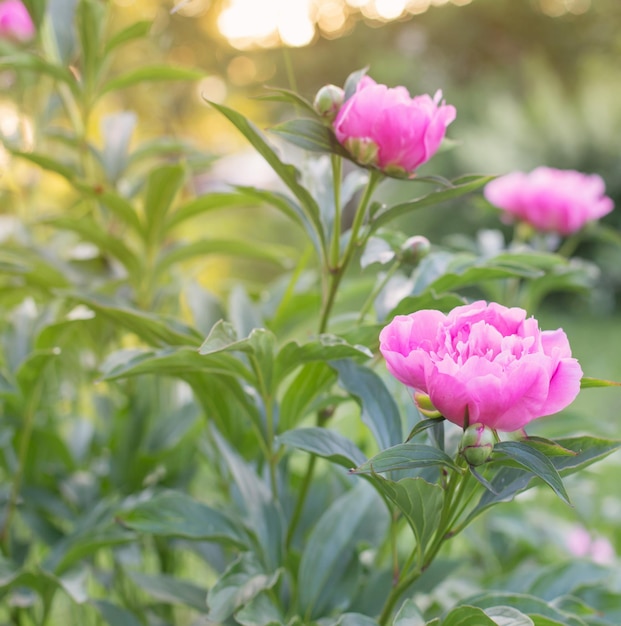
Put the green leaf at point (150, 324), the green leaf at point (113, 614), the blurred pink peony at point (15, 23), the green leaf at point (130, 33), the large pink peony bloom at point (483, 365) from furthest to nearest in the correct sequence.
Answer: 1. the blurred pink peony at point (15, 23)
2. the green leaf at point (130, 33)
3. the green leaf at point (113, 614)
4. the green leaf at point (150, 324)
5. the large pink peony bloom at point (483, 365)

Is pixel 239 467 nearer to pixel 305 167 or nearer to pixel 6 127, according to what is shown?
pixel 305 167

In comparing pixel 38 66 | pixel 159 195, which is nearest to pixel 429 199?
pixel 159 195

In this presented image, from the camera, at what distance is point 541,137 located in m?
5.55

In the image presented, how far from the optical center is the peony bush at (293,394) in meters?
0.49

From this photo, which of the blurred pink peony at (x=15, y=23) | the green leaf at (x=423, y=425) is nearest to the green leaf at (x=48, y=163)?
the blurred pink peony at (x=15, y=23)

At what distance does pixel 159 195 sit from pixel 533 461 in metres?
0.57

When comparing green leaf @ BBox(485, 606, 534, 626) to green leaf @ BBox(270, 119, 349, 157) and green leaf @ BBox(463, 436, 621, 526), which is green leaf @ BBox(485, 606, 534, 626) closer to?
green leaf @ BBox(463, 436, 621, 526)

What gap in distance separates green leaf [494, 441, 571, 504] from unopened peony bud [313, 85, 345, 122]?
0.86 feet

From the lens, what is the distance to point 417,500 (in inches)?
20.7

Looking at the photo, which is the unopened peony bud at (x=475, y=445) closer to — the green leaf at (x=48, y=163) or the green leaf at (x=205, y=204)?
the green leaf at (x=205, y=204)

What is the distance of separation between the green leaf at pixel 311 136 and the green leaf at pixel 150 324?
19 centimetres

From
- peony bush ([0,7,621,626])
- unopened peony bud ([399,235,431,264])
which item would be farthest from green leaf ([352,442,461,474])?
unopened peony bud ([399,235,431,264])

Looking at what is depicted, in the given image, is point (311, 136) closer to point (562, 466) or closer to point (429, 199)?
point (429, 199)

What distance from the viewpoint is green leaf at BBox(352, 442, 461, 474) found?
0.46 m
